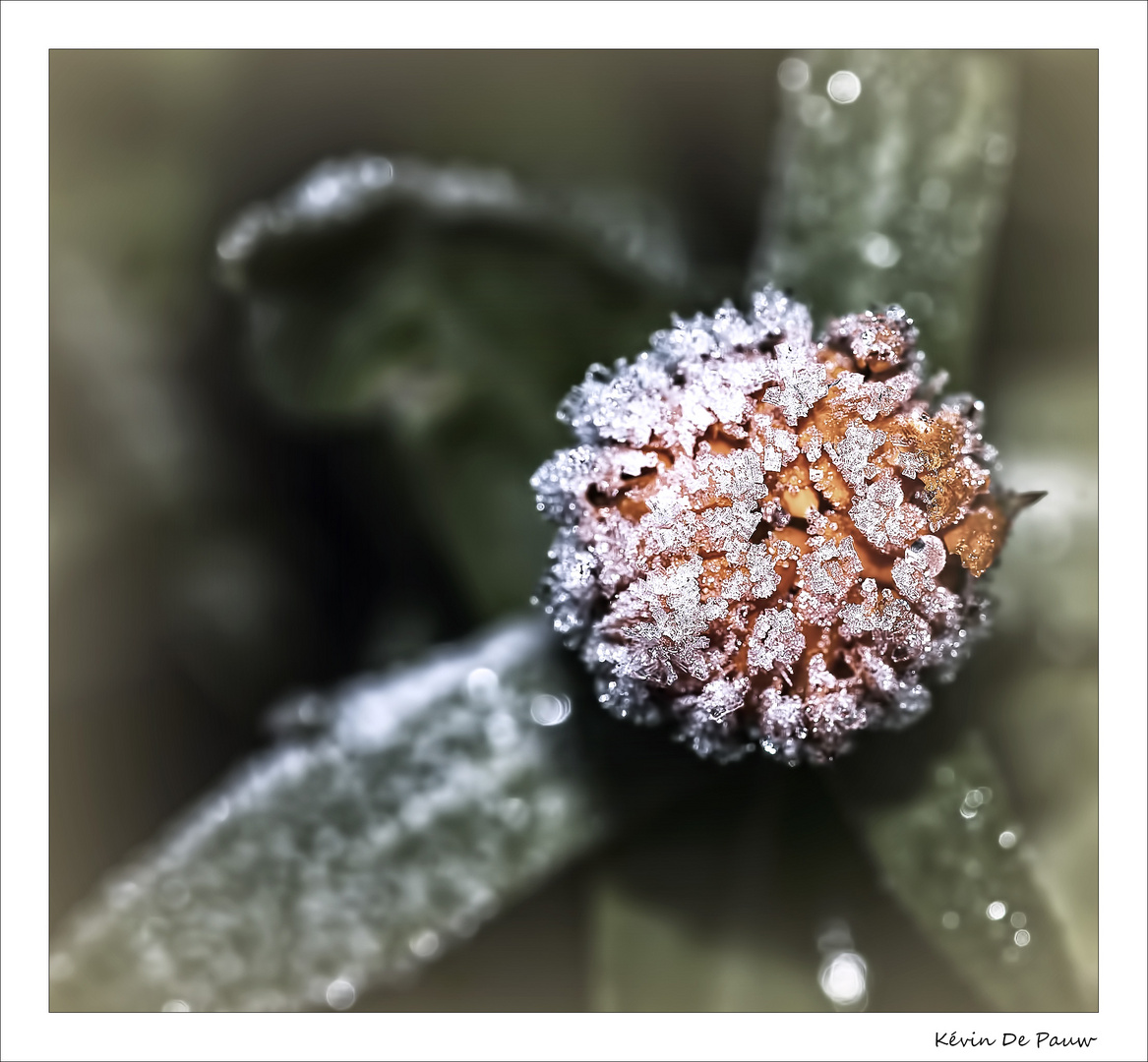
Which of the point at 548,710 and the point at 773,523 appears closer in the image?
the point at 773,523

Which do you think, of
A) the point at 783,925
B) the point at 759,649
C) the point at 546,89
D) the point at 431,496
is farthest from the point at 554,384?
the point at 783,925

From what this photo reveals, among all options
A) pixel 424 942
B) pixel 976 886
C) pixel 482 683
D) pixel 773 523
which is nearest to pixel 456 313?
pixel 482 683

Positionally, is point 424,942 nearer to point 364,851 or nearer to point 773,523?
point 364,851

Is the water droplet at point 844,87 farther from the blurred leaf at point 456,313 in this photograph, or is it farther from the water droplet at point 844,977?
the water droplet at point 844,977

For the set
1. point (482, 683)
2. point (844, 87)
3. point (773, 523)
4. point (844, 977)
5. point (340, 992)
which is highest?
point (844, 87)

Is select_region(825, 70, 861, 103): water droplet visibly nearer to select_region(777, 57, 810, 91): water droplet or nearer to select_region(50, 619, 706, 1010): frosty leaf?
Result: select_region(777, 57, 810, 91): water droplet

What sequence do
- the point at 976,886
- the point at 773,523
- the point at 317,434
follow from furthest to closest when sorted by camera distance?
the point at 317,434 → the point at 976,886 → the point at 773,523
